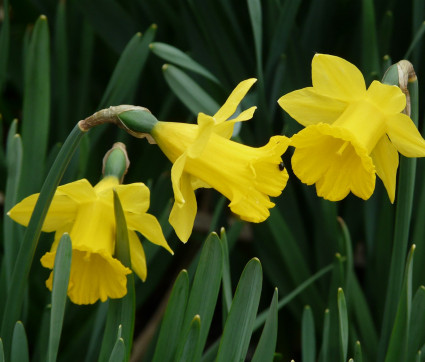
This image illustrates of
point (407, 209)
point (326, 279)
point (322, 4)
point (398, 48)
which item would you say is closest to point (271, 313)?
point (407, 209)

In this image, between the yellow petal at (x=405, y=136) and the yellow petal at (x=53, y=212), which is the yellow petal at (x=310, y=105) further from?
the yellow petal at (x=53, y=212)

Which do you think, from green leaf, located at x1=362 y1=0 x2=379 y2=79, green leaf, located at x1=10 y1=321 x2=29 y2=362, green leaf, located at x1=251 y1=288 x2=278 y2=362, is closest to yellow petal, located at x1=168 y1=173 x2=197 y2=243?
green leaf, located at x1=251 y1=288 x2=278 y2=362

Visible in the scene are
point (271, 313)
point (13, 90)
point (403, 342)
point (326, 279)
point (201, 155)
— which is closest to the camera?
point (201, 155)

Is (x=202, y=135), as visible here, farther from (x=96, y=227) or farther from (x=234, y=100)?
(x=96, y=227)

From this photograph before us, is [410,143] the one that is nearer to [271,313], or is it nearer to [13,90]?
[271,313]

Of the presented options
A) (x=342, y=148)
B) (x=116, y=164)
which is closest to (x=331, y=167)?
(x=342, y=148)

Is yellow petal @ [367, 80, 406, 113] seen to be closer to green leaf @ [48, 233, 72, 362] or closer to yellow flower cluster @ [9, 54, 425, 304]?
Answer: yellow flower cluster @ [9, 54, 425, 304]

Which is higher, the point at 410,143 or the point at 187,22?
the point at 187,22
